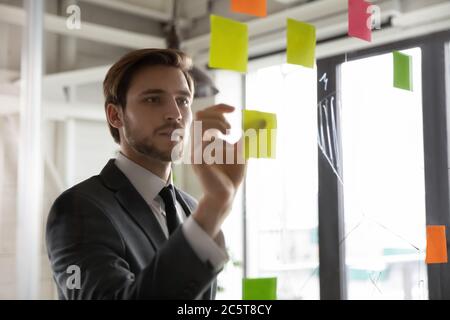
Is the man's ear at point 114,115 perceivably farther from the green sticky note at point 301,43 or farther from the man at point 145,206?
the green sticky note at point 301,43

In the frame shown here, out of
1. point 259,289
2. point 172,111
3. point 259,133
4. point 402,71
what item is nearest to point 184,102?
point 172,111

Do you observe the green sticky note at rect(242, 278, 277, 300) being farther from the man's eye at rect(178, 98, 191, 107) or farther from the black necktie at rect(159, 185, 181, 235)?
the man's eye at rect(178, 98, 191, 107)

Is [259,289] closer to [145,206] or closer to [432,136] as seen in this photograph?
[145,206]

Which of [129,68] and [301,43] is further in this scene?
[301,43]

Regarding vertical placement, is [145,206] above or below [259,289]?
above

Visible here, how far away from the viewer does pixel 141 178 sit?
0.68 metres

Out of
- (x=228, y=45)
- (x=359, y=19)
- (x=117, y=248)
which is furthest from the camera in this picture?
(x=359, y=19)

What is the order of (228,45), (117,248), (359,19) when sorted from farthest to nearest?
(359,19), (228,45), (117,248)

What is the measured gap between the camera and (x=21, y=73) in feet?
2.42

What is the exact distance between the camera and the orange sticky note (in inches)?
35.1

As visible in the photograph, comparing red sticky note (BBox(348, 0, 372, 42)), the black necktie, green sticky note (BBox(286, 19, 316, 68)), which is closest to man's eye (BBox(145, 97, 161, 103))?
the black necktie

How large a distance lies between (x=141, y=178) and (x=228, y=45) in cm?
22
